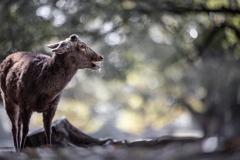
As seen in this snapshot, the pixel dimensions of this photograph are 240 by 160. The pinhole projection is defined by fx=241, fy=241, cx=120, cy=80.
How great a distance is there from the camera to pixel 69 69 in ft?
6.96

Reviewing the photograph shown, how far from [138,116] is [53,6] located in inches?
286

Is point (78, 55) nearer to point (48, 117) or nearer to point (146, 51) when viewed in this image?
point (48, 117)

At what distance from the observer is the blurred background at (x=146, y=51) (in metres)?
4.58

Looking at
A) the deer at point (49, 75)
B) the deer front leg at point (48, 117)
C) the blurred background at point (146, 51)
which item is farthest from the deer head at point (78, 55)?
the blurred background at point (146, 51)

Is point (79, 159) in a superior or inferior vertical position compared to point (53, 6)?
inferior

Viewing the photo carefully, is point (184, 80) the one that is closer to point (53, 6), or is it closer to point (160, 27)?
point (160, 27)

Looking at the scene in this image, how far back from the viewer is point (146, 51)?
8.38 m

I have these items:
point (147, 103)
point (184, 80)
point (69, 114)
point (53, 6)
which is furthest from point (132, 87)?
point (53, 6)

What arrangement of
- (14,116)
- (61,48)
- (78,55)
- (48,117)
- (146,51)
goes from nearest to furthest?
(61,48) < (78,55) < (48,117) < (14,116) < (146,51)

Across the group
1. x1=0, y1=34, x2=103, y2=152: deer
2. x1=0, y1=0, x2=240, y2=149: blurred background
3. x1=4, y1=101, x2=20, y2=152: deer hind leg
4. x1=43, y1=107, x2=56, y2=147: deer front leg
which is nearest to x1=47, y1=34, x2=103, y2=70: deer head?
x1=0, y1=34, x2=103, y2=152: deer

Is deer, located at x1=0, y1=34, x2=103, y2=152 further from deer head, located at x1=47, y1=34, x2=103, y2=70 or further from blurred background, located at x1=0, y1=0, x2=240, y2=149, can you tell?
blurred background, located at x1=0, y1=0, x2=240, y2=149

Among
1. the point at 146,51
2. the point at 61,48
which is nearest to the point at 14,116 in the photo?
the point at 61,48

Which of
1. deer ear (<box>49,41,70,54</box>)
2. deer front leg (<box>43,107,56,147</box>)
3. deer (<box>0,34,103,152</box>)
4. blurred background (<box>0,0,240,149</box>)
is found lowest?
deer front leg (<box>43,107,56,147</box>)

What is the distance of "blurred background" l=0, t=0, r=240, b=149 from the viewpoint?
4.58m
